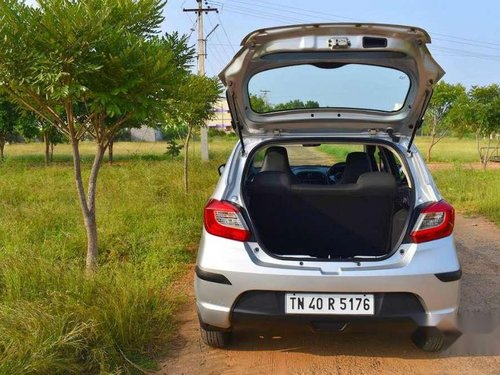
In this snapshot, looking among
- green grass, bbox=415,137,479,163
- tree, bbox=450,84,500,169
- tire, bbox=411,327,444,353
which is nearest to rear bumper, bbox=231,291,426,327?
tire, bbox=411,327,444,353

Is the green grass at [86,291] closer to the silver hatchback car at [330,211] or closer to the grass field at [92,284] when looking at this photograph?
the grass field at [92,284]

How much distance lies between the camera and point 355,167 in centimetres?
416

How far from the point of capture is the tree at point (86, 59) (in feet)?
10.6

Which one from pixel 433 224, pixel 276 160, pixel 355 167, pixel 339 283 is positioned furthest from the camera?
pixel 355 167

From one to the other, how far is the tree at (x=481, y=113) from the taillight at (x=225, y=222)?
1695 cm

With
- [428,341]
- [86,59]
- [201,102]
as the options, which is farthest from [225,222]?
[201,102]

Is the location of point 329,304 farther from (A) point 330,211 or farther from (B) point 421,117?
(B) point 421,117

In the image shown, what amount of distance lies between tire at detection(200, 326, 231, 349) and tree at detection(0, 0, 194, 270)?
1799 mm

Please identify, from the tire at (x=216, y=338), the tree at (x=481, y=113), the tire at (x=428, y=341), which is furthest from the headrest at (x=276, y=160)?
the tree at (x=481, y=113)

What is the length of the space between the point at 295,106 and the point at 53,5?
73.4 inches

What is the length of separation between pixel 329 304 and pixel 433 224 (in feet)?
2.65

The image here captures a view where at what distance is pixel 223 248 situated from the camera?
108 inches

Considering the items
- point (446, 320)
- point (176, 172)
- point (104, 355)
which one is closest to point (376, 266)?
point (446, 320)

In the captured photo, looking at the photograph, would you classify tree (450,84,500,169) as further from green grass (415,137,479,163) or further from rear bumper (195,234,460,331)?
rear bumper (195,234,460,331)
